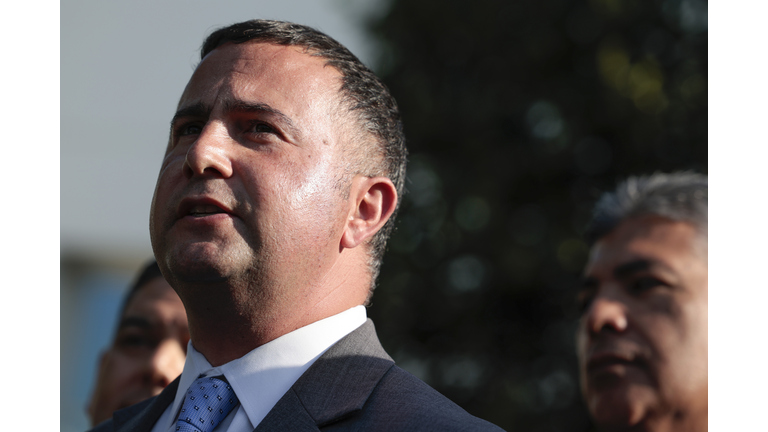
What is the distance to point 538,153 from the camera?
10.3 meters

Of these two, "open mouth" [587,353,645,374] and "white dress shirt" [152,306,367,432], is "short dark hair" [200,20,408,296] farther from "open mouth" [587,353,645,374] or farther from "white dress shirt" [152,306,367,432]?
"open mouth" [587,353,645,374]

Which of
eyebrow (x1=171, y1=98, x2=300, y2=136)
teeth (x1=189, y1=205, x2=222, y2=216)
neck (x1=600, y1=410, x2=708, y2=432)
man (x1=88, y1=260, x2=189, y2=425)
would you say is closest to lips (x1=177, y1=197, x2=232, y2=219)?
teeth (x1=189, y1=205, x2=222, y2=216)

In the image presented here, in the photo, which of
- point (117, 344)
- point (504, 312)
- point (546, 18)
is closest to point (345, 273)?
point (117, 344)

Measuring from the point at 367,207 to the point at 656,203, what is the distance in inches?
63.5

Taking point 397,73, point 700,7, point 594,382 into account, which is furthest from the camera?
point 397,73

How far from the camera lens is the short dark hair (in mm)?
2947

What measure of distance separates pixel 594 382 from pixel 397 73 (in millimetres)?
8817

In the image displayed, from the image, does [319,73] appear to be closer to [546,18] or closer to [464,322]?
[464,322]

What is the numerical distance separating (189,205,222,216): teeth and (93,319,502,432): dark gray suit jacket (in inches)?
26.4

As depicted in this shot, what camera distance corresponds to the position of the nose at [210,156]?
2541 mm

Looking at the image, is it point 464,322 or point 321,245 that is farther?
point 464,322

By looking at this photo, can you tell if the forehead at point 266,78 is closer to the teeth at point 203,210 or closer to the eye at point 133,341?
the teeth at point 203,210

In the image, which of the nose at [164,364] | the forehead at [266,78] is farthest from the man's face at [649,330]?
the nose at [164,364]

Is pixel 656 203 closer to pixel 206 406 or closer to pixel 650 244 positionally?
pixel 650 244
